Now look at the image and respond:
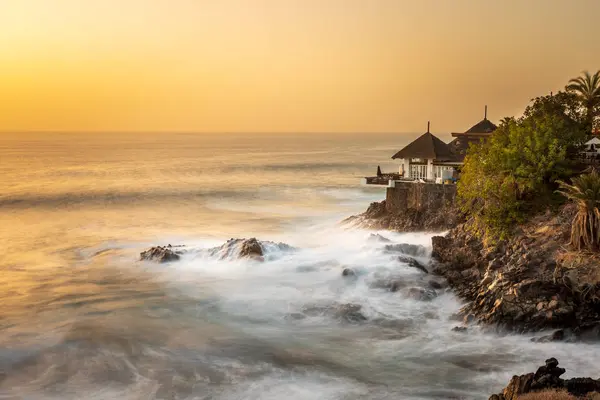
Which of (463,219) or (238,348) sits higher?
(463,219)

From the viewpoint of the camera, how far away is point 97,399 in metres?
21.9

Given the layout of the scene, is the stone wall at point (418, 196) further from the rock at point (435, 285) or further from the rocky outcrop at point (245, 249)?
the rock at point (435, 285)

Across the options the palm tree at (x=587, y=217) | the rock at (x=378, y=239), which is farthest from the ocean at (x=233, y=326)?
the palm tree at (x=587, y=217)

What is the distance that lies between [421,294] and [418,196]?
16.0 metres

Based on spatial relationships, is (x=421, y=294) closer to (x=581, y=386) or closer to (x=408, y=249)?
(x=408, y=249)

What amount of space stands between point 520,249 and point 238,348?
1637 cm

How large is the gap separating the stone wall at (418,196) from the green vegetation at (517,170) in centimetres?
556

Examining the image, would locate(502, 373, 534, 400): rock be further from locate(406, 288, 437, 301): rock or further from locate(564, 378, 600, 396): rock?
locate(406, 288, 437, 301): rock

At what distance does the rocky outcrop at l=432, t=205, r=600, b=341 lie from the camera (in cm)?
2583

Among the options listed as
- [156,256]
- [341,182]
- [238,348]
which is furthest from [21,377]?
[341,182]

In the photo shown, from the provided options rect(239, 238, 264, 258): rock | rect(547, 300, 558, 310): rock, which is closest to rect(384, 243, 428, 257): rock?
rect(239, 238, 264, 258): rock

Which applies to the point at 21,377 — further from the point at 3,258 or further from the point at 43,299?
the point at 3,258

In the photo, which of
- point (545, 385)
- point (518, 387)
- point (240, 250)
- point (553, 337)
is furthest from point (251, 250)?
point (545, 385)

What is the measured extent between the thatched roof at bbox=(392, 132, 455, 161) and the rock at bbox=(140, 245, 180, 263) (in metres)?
19.8
